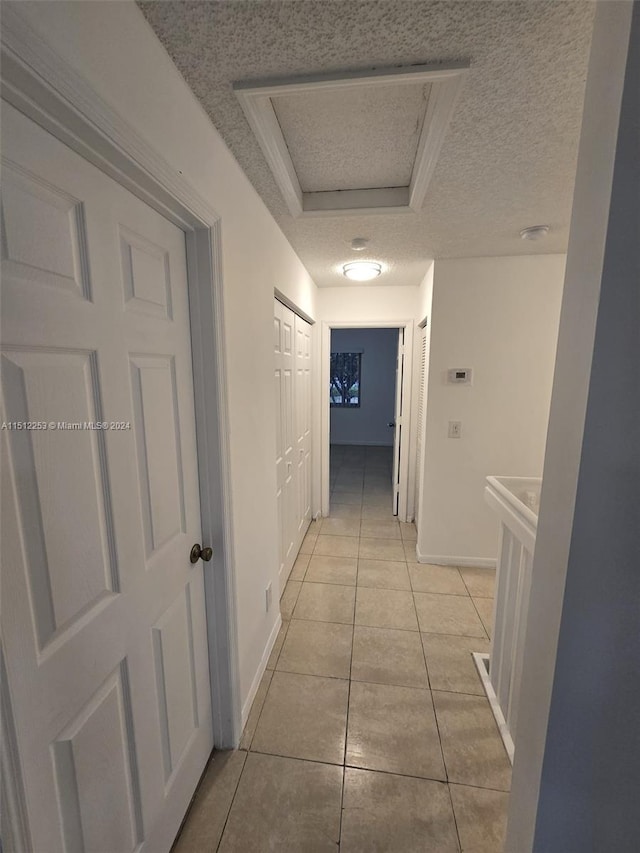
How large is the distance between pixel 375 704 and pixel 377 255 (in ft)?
8.49

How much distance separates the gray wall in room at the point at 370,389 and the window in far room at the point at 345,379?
0.28 feet

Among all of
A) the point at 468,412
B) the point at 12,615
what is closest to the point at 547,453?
the point at 12,615

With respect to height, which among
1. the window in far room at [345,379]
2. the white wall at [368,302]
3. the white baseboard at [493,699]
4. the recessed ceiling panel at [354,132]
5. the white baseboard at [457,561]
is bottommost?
the white baseboard at [493,699]

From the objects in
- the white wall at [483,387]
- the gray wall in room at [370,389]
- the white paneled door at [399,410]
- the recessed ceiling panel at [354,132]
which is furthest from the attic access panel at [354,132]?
the gray wall in room at [370,389]

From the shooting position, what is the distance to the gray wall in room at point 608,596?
2.15 ft

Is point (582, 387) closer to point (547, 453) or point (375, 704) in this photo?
point (547, 453)

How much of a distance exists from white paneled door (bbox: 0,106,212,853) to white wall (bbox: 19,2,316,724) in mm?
164

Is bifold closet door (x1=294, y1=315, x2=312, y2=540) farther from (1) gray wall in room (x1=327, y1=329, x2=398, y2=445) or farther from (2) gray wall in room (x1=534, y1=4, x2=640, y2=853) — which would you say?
(1) gray wall in room (x1=327, y1=329, x2=398, y2=445)

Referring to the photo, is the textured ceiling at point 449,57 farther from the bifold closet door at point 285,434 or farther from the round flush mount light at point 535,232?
the bifold closet door at point 285,434

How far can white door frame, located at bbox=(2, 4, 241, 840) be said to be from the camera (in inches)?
21.8

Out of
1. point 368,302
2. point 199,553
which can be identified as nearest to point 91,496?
point 199,553

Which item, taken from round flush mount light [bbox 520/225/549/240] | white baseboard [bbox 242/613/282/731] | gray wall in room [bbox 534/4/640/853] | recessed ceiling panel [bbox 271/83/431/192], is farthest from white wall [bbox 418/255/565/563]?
gray wall in room [bbox 534/4/640/853]

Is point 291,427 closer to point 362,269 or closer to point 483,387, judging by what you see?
point 362,269

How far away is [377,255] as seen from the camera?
7.98 feet
